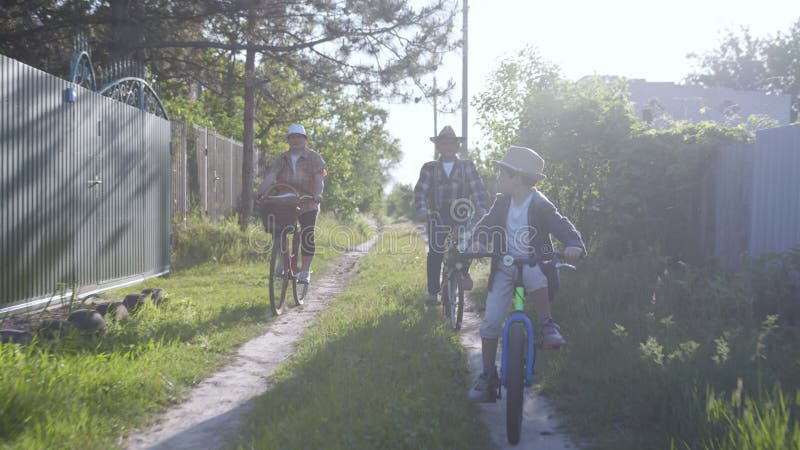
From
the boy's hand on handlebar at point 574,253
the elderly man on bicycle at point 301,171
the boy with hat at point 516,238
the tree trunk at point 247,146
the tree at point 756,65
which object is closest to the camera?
the boy's hand on handlebar at point 574,253

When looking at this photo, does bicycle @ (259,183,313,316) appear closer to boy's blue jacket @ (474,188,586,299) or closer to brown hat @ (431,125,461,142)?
brown hat @ (431,125,461,142)

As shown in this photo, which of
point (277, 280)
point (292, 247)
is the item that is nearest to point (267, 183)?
point (292, 247)

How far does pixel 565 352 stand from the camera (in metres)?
5.32

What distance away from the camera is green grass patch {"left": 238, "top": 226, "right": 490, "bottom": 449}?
3475mm

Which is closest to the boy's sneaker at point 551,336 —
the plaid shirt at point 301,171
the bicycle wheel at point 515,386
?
the bicycle wheel at point 515,386

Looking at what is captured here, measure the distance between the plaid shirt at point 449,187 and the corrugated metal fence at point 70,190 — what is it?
3.59 m

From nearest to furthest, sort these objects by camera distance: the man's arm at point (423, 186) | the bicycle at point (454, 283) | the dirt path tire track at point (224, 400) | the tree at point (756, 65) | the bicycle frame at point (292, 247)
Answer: the dirt path tire track at point (224, 400) < the bicycle at point (454, 283) < the man's arm at point (423, 186) < the bicycle frame at point (292, 247) < the tree at point (756, 65)

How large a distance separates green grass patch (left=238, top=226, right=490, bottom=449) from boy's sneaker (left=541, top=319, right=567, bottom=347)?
0.62 metres

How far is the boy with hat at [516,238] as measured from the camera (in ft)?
13.4

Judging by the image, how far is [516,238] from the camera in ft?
13.7

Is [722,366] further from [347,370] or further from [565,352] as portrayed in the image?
[347,370]

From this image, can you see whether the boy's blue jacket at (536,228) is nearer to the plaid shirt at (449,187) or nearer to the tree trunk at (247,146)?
the plaid shirt at (449,187)

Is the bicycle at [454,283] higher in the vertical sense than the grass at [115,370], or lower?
higher

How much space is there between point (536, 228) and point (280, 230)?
145 inches
